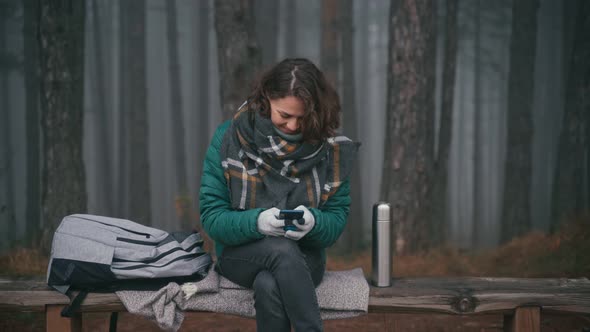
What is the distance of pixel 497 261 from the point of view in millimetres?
5816

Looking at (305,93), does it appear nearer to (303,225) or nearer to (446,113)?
(303,225)

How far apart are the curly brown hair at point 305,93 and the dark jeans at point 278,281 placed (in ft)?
1.87

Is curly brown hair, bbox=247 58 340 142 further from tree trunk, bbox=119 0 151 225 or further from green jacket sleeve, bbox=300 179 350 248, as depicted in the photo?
tree trunk, bbox=119 0 151 225

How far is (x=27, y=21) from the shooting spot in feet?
29.1

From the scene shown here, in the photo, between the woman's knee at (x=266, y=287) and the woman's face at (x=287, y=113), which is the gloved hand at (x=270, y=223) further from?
the woman's face at (x=287, y=113)

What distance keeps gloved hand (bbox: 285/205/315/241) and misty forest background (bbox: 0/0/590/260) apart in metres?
3.02

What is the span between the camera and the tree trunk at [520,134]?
883cm

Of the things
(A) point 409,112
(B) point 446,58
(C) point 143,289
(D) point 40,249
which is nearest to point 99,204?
(D) point 40,249

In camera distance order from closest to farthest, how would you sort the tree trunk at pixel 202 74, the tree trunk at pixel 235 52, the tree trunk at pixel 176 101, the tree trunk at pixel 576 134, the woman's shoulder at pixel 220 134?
the woman's shoulder at pixel 220 134
the tree trunk at pixel 235 52
the tree trunk at pixel 576 134
the tree trunk at pixel 176 101
the tree trunk at pixel 202 74

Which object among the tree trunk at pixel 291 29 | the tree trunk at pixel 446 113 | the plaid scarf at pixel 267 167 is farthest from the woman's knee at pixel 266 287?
the tree trunk at pixel 291 29

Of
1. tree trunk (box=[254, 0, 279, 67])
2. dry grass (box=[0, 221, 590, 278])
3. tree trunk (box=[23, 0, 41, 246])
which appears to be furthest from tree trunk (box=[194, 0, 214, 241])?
dry grass (box=[0, 221, 590, 278])

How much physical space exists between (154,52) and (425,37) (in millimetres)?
9998

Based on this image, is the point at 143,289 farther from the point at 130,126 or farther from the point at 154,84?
the point at 154,84

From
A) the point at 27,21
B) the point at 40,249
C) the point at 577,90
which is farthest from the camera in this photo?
the point at 27,21
